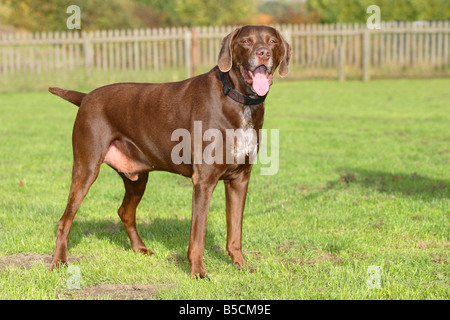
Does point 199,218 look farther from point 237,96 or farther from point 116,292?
point 237,96

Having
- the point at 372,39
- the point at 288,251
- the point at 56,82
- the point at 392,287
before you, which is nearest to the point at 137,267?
the point at 288,251

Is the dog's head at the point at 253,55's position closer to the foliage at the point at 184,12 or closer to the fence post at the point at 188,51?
the fence post at the point at 188,51

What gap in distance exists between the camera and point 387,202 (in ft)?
20.6

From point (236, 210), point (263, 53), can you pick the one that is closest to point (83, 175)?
point (236, 210)

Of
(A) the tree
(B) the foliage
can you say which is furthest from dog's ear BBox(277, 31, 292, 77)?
(A) the tree

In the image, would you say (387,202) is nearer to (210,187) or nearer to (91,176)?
(210,187)

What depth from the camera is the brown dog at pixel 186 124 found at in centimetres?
406

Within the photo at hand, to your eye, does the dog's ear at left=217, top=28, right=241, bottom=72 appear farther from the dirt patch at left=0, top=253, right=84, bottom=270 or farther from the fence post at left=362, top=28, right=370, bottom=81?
the fence post at left=362, top=28, right=370, bottom=81

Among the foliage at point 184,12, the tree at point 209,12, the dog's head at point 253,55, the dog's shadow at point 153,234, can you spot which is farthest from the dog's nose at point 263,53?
the tree at point 209,12

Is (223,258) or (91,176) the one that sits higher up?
(91,176)

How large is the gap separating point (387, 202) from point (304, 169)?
6.29 feet

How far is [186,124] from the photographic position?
4215 mm

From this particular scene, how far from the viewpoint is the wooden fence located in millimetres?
19891
